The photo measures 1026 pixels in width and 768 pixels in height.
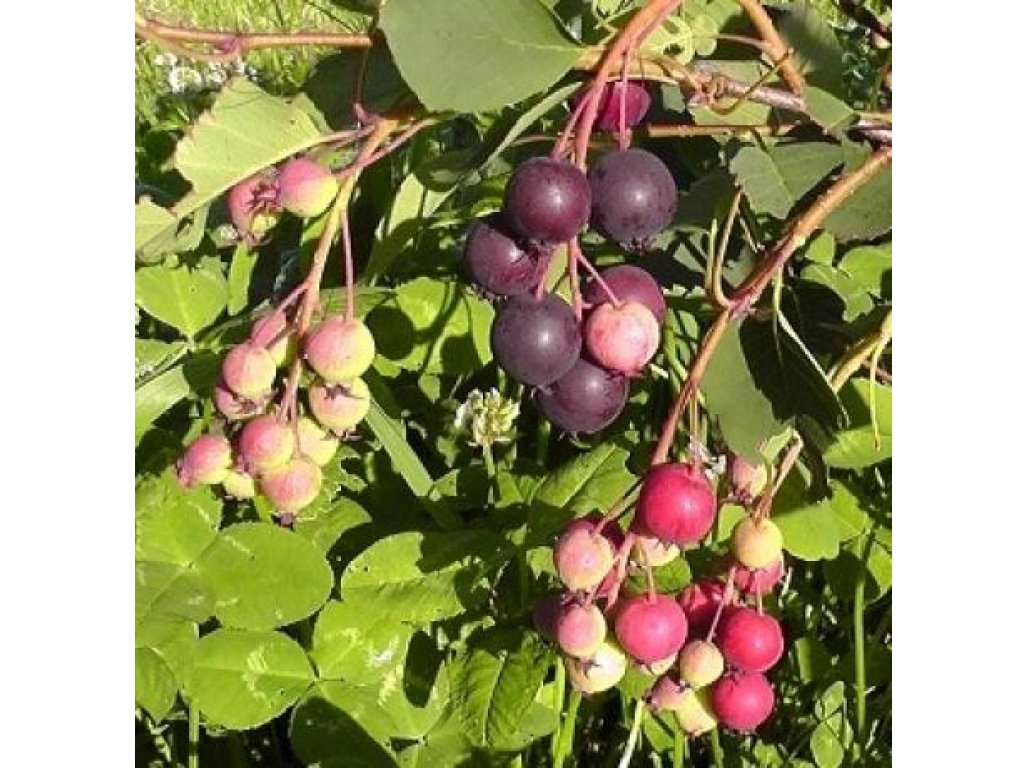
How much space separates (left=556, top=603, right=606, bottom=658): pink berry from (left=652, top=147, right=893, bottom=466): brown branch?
0.07 metres

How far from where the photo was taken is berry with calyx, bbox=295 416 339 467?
645 millimetres

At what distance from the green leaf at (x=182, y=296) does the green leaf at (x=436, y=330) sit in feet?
0.42

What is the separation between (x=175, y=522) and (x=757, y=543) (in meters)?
0.46

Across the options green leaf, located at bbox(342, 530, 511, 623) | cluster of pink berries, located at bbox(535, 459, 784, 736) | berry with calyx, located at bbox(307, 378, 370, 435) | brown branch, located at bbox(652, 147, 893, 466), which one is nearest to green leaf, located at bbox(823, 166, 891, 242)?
brown branch, located at bbox(652, 147, 893, 466)

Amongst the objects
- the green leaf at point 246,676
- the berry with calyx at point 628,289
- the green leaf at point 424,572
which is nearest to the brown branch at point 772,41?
the berry with calyx at point 628,289

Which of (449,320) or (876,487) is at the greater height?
(449,320)

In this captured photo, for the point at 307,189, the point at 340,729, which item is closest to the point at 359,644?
the point at 340,729

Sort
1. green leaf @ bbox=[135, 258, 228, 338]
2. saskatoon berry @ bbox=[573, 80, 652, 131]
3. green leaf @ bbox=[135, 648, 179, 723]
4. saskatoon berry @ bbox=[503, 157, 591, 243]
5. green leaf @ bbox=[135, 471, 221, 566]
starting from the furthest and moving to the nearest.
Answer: green leaf @ bbox=[135, 258, 228, 338], green leaf @ bbox=[135, 471, 221, 566], green leaf @ bbox=[135, 648, 179, 723], saskatoon berry @ bbox=[573, 80, 652, 131], saskatoon berry @ bbox=[503, 157, 591, 243]

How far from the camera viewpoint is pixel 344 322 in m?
0.62

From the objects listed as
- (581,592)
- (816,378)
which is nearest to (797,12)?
(816,378)

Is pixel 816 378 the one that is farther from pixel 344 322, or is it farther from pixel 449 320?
pixel 449 320

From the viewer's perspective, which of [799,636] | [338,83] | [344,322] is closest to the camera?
[344,322]

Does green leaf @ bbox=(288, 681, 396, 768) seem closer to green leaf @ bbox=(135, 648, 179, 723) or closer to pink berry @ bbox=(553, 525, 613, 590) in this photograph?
green leaf @ bbox=(135, 648, 179, 723)

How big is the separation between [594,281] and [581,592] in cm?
13
